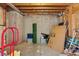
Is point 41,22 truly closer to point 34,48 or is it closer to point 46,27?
point 46,27

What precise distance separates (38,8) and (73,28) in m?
1.58

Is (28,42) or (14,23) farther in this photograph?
(28,42)

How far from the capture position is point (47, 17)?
550 centimetres

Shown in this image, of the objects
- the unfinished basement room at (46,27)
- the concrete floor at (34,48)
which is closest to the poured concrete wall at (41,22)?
the unfinished basement room at (46,27)

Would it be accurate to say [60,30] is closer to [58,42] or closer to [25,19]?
[58,42]

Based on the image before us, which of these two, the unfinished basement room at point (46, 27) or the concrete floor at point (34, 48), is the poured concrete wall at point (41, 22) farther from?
the concrete floor at point (34, 48)

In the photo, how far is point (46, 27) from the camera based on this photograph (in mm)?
5805

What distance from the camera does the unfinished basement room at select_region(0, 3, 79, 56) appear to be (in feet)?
16.7

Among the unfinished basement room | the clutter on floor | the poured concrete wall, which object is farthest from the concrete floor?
the poured concrete wall

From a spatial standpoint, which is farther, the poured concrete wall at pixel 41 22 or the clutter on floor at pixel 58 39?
the clutter on floor at pixel 58 39

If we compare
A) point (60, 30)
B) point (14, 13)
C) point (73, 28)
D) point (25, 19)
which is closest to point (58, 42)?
point (60, 30)

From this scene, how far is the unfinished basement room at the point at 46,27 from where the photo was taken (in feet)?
16.7

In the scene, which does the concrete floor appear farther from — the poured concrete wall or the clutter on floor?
the poured concrete wall

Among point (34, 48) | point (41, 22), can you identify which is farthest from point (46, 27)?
point (34, 48)
